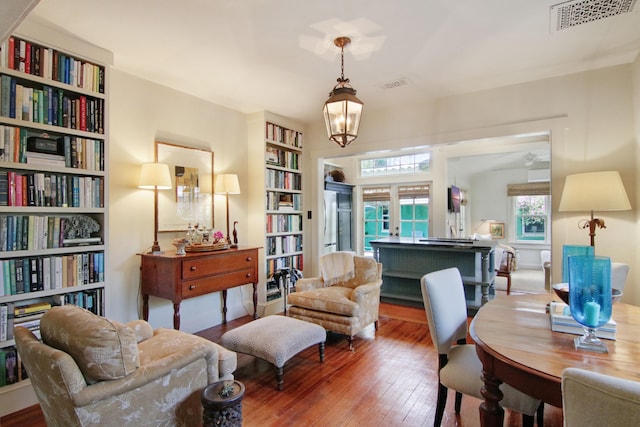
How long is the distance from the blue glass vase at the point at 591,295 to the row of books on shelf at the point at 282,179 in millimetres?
3432

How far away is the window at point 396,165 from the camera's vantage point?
22.3 feet

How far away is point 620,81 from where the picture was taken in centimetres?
302

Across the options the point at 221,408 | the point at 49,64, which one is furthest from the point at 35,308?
the point at 49,64

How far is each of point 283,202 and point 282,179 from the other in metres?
0.31

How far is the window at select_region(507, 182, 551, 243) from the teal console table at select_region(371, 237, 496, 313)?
186 inches

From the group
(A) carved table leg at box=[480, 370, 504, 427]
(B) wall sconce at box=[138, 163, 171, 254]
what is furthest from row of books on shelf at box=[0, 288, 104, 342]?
(A) carved table leg at box=[480, 370, 504, 427]

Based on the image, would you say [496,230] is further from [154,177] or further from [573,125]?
[154,177]

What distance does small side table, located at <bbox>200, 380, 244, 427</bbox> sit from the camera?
5.68 ft

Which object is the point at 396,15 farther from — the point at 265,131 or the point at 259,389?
the point at 259,389

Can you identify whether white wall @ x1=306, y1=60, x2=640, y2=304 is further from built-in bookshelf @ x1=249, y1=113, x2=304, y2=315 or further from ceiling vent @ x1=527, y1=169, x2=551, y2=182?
ceiling vent @ x1=527, y1=169, x2=551, y2=182

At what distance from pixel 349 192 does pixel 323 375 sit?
5.01 m

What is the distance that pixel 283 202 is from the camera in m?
4.58

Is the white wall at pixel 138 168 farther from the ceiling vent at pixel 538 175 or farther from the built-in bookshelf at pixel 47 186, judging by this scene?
the ceiling vent at pixel 538 175

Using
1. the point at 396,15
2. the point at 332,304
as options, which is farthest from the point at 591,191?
the point at 332,304
